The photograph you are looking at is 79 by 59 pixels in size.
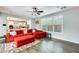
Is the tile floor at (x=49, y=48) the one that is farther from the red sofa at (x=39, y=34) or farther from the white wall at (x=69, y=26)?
the white wall at (x=69, y=26)

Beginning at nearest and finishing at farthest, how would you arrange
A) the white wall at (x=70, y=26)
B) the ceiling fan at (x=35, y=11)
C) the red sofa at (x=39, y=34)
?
the ceiling fan at (x=35, y=11) → the red sofa at (x=39, y=34) → the white wall at (x=70, y=26)

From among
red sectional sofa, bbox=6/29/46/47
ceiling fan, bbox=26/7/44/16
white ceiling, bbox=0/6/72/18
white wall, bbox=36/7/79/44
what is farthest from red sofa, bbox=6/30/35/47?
white wall, bbox=36/7/79/44

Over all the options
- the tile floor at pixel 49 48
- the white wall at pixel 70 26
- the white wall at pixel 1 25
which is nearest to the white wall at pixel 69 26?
the white wall at pixel 70 26

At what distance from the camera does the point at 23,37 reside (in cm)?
286

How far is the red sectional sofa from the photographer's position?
2720mm

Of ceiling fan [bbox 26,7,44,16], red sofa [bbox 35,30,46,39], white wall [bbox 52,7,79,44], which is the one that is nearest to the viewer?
ceiling fan [bbox 26,7,44,16]

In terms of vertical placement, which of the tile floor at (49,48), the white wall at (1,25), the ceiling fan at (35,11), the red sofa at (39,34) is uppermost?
the ceiling fan at (35,11)

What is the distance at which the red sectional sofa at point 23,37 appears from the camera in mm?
2720

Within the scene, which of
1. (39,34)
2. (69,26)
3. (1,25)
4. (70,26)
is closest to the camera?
(1,25)

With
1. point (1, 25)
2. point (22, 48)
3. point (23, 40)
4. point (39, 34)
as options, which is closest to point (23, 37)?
point (23, 40)

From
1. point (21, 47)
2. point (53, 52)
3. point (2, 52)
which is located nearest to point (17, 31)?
point (21, 47)

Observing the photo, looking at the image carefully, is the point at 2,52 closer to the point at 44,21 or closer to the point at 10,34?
the point at 10,34

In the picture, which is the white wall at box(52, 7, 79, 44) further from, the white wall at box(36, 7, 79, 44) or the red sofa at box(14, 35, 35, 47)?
the red sofa at box(14, 35, 35, 47)

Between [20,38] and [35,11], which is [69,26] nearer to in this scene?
[35,11]
